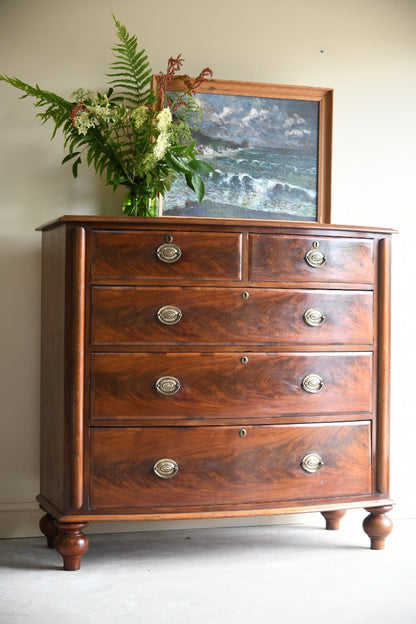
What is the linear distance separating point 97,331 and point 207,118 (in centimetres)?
109

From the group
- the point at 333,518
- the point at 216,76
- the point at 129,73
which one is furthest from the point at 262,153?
the point at 333,518

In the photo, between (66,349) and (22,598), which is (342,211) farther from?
(22,598)

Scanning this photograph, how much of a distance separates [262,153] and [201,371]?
1.08 metres

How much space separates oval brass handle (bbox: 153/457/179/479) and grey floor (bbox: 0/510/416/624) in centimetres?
33

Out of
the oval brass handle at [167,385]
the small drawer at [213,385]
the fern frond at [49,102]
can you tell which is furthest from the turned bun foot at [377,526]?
the fern frond at [49,102]

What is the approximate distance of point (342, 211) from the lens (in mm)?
3328

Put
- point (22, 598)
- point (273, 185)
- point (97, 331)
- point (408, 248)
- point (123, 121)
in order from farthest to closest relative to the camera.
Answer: point (408, 248) → point (273, 185) → point (123, 121) → point (97, 331) → point (22, 598)

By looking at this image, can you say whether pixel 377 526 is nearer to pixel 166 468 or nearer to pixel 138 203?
pixel 166 468

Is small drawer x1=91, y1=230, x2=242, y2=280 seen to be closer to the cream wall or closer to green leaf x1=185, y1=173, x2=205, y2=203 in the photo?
green leaf x1=185, y1=173, x2=205, y2=203

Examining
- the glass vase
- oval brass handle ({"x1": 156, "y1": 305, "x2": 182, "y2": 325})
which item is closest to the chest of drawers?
oval brass handle ({"x1": 156, "y1": 305, "x2": 182, "y2": 325})

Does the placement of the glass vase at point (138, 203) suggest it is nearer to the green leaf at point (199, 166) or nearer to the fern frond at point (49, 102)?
the green leaf at point (199, 166)

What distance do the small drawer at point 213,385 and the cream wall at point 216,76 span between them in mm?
621

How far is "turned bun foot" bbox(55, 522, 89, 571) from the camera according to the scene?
2.56m

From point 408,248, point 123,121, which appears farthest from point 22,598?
point 408,248
